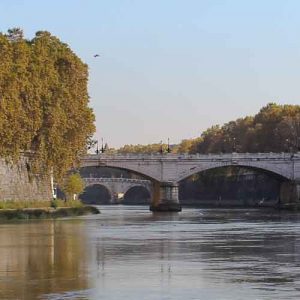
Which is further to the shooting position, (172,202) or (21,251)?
(172,202)

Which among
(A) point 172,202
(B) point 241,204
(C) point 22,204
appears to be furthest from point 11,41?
(B) point 241,204

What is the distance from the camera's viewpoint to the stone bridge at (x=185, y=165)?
124 m

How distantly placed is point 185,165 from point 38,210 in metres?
48.3

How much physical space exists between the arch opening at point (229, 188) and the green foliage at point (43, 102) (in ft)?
233

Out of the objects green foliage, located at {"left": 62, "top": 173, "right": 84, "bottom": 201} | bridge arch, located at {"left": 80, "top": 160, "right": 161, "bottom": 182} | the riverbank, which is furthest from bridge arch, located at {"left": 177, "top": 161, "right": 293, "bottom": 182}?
the riverbank

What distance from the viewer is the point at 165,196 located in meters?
124

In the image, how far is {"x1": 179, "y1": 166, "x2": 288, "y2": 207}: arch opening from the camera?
165375 millimetres

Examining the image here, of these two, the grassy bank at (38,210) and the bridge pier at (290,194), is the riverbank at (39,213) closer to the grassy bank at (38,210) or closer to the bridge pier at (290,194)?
the grassy bank at (38,210)

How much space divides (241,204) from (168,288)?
140 meters

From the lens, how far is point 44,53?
87.8m

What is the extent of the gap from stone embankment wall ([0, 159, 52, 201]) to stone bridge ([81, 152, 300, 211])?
2739 cm

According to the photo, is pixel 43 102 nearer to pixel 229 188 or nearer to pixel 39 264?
pixel 39 264

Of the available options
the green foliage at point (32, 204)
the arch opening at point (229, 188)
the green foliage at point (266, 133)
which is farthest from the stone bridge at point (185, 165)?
the arch opening at point (229, 188)

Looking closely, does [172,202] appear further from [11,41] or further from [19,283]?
[19,283]
